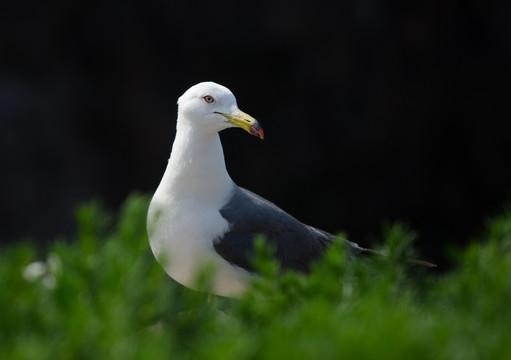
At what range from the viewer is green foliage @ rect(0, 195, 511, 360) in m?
2.23

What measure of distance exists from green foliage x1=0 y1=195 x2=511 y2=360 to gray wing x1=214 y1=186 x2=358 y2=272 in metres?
1.75

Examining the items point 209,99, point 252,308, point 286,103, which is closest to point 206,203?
point 209,99

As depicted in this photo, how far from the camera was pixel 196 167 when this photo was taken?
484 centimetres

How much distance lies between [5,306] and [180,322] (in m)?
0.50

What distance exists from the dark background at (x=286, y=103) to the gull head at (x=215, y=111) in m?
8.25

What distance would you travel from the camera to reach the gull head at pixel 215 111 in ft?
15.8


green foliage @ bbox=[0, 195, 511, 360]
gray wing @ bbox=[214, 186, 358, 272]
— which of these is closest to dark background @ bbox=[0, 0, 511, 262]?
gray wing @ bbox=[214, 186, 358, 272]

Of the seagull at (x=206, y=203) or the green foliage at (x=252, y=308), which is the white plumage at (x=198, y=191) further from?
the green foliage at (x=252, y=308)

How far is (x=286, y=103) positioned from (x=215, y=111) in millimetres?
8774

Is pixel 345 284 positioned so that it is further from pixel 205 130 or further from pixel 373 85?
pixel 373 85

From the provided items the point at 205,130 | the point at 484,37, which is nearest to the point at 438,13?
the point at 484,37

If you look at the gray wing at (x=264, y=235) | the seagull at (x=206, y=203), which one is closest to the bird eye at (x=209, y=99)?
the seagull at (x=206, y=203)

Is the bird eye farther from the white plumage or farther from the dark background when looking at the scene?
the dark background

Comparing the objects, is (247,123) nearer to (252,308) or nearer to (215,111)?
(215,111)
